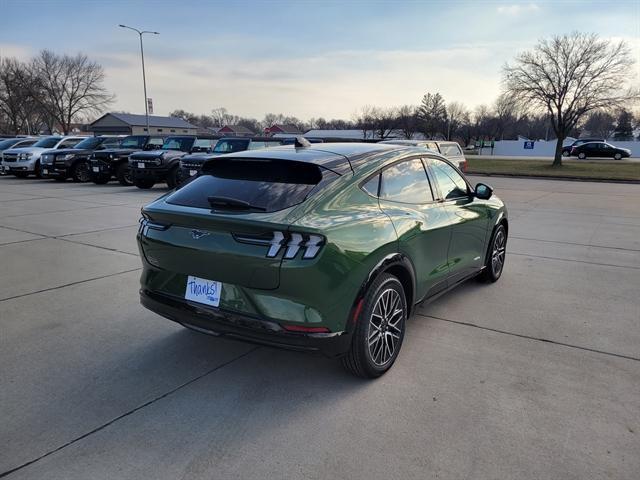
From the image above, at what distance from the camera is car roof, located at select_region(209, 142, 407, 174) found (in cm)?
338

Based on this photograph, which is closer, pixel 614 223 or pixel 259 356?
pixel 259 356

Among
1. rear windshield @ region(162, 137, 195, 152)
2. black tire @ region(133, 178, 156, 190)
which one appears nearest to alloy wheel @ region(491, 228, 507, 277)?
black tire @ region(133, 178, 156, 190)

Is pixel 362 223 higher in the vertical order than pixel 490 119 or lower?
lower

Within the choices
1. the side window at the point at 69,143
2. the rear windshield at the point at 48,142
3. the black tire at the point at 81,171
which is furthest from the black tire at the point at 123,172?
the rear windshield at the point at 48,142

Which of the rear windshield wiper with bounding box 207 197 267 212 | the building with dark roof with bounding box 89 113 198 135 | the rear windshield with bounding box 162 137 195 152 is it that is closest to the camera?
the rear windshield wiper with bounding box 207 197 267 212

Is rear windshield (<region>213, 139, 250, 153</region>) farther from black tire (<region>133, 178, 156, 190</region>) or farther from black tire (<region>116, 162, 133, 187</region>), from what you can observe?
black tire (<region>116, 162, 133, 187</region>)

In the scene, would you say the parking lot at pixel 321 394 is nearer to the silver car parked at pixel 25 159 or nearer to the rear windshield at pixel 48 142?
the silver car parked at pixel 25 159

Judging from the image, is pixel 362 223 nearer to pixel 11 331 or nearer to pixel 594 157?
pixel 11 331

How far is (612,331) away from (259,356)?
10.4 ft

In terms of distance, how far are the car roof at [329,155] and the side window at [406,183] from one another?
7.8 inches

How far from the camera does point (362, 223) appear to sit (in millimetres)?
3150

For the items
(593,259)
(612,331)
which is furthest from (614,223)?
(612,331)

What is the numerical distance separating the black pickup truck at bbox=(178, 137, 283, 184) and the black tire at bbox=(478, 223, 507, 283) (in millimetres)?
9046

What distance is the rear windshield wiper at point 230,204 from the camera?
3.02 meters
